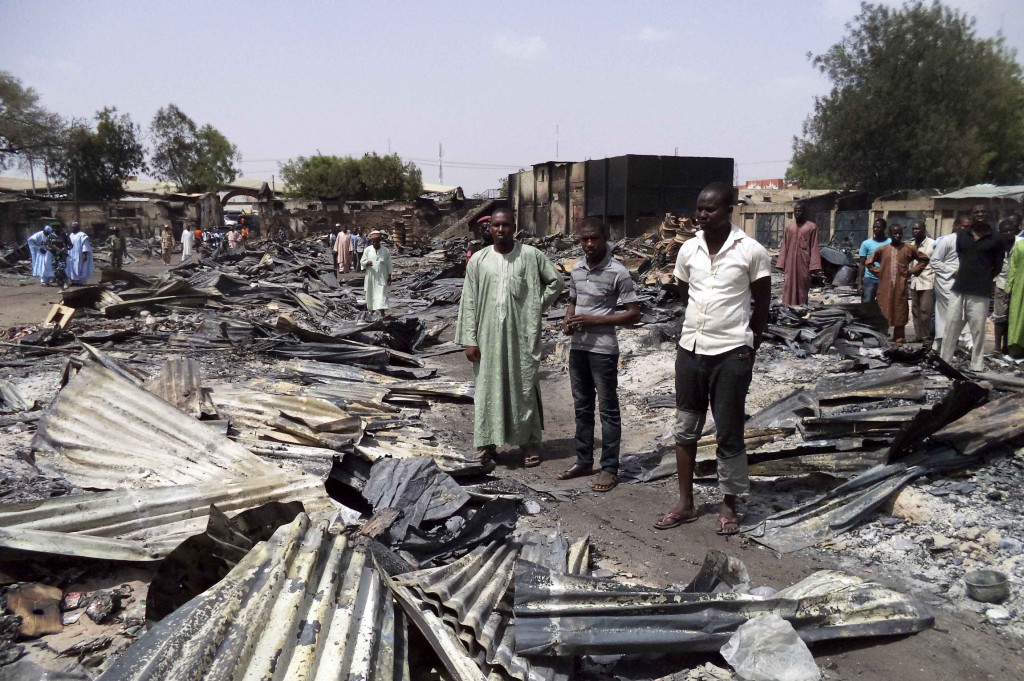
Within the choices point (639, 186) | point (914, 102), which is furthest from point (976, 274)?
point (914, 102)

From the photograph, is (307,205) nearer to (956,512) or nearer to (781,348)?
(781,348)

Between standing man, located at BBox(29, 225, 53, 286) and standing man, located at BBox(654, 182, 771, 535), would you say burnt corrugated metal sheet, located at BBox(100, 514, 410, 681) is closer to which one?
standing man, located at BBox(654, 182, 771, 535)

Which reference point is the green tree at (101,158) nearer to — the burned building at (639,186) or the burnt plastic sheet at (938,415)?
the burned building at (639,186)

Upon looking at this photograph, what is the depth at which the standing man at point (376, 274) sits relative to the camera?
10.7 metres

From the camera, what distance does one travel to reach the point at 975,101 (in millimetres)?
29500

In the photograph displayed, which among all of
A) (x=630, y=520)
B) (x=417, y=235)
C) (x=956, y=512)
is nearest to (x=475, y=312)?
(x=630, y=520)

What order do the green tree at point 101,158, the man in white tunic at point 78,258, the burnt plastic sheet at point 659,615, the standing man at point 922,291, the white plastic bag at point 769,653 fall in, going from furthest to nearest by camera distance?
the green tree at point 101,158 < the man in white tunic at point 78,258 < the standing man at point 922,291 < the burnt plastic sheet at point 659,615 < the white plastic bag at point 769,653

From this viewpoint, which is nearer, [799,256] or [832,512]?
[832,512]

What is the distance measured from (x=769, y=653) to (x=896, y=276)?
22.7 ft

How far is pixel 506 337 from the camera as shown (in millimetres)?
5090

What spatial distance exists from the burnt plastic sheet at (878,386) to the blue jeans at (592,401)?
1567 mm

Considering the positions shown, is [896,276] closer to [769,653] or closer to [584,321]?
[584,321]

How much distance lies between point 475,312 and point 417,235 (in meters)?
27.1

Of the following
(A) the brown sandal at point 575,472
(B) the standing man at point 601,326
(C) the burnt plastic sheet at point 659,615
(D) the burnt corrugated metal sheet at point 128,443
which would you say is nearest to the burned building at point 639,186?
(B) the standing man at point 601,326
